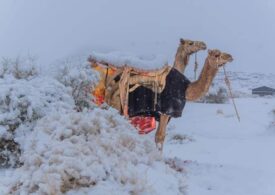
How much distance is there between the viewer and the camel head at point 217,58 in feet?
26.6

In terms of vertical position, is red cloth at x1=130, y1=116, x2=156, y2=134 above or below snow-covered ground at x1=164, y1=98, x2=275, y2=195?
above

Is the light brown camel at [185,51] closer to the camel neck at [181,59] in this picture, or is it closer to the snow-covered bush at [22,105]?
the camel neck at [181,59]

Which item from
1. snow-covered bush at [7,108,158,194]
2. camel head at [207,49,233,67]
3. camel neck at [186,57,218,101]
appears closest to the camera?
snow-covered bush at [7,108,158,194]

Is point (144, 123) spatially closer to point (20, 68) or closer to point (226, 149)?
point (20, 68)

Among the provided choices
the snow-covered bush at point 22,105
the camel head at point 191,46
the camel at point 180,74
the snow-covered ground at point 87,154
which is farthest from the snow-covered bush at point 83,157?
the camel head at point 191,46

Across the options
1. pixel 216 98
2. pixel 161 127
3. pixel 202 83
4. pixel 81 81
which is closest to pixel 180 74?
pixel 202 83

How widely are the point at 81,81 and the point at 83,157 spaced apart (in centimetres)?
451

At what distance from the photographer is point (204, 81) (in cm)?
844

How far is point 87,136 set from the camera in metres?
4.12

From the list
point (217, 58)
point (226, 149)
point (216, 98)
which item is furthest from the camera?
point (216, 98)

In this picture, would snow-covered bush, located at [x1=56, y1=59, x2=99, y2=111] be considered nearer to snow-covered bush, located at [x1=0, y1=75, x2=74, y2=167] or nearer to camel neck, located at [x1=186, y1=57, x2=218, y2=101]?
snow-covered bush, located at [x1=0, y1=75, x2=74, y2=167]

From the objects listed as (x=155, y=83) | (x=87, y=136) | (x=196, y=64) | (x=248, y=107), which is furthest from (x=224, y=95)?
(x=87, y=136)

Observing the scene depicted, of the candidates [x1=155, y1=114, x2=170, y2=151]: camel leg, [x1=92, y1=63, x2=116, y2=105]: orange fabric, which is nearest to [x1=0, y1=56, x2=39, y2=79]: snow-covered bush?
[x1=92, y1=63, x2=116, y2=105]: orange fabric

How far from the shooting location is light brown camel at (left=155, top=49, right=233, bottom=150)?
8.20m
